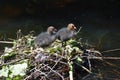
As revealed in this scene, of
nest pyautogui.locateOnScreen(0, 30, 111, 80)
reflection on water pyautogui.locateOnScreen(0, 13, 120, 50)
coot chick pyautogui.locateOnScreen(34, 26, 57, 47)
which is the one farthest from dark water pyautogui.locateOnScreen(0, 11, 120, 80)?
coot chick pyautogui.locateOnScreen(34, 26, 57, 47)

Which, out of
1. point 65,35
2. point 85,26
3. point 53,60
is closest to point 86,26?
point 85,26

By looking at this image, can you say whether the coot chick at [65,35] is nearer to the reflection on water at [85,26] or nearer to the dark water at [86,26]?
the dark water at [86,26]

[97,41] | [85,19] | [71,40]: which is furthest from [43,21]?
[71,40]

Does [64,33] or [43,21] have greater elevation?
[43,21]

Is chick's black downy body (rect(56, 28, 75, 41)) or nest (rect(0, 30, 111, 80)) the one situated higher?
chick's black downy body (rect(56, 28, 75, 41))

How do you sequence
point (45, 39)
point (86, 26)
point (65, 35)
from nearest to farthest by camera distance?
point (45, 39)
point (65, 35)
point (86, 26)

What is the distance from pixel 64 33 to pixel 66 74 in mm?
886

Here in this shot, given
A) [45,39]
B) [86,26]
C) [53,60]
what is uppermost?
[86,26]

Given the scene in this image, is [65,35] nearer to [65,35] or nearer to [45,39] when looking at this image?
[65,35]

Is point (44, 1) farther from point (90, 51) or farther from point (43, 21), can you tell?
point (90, 51)

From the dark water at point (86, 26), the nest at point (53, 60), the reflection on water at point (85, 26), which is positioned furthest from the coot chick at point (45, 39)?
the reflection on water at point (85, 26)

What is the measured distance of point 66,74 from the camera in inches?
348

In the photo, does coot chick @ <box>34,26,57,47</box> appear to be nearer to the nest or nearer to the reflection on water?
the nest

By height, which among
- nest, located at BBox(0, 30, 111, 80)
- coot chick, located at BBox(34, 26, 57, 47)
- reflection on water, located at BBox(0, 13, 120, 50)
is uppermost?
reflection on water, located at BBox(0, 13, 120, 50)
